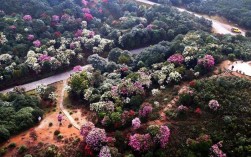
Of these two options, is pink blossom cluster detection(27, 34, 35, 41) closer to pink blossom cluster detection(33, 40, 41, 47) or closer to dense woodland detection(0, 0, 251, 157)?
dense woodland detection(0, 0, 251, 157)

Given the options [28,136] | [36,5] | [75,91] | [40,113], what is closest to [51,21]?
[36,5]

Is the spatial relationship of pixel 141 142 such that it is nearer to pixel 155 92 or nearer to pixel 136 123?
pixel 136 123

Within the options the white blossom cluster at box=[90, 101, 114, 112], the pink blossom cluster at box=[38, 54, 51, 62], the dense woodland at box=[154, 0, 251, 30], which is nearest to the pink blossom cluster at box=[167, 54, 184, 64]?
the white blossom cluster at box=[90, 101, 114, 112]

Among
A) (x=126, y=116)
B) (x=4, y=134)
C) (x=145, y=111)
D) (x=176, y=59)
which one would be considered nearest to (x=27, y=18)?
(x=176, y=59)

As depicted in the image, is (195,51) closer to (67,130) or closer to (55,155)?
(67,130)

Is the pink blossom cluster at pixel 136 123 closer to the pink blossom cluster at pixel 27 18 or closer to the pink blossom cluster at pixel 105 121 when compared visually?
the pink blossom cluster at pixel 105 121
